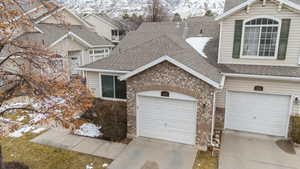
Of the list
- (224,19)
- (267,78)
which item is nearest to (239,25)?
(224,19)

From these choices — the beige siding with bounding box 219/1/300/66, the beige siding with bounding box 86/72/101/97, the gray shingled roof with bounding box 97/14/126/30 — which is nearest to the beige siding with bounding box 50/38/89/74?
the beige siding with bounding box 86/72/101/97

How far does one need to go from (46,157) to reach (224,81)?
8.99 meters

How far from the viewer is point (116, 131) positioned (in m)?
9.92

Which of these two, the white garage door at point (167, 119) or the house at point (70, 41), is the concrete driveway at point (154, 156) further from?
the house at point (70, 41)

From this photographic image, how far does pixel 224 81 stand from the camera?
10258mm

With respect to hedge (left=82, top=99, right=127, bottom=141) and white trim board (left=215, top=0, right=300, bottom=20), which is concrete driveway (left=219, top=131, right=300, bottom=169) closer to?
hedge (left=82, top=99, right=127, bottom=141)

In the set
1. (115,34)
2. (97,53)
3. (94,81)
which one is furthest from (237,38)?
(115,34)

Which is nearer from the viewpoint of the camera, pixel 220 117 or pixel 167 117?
pixel 167 117

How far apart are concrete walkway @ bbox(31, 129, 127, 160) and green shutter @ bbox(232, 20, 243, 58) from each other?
24.2ft

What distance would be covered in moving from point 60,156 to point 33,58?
4478mm

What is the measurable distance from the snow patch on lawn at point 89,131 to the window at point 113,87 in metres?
1.90

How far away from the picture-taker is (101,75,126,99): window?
11.2 meters

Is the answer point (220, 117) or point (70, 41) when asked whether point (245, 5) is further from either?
point (70, 41)

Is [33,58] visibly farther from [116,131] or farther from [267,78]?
[267,78]
